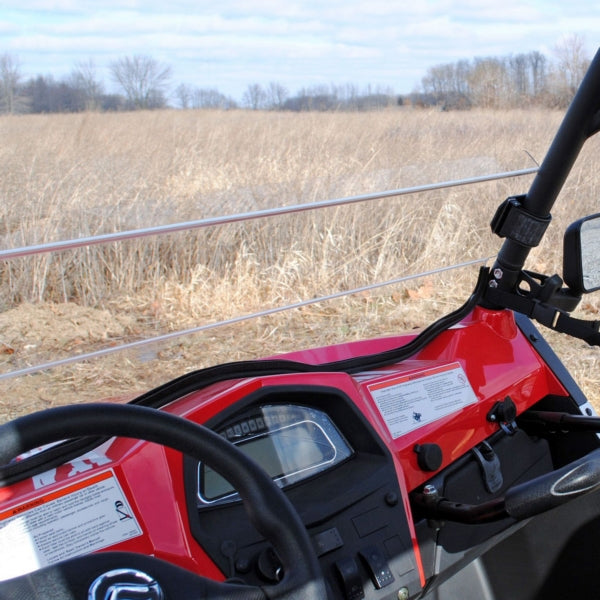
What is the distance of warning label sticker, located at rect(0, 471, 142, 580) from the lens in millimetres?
1063

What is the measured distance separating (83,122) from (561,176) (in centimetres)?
828

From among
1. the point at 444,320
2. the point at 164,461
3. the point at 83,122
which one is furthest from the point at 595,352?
the point at 83,122

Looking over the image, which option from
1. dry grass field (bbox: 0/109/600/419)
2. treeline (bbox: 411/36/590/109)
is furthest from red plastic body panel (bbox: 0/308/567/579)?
treeline (bbox: 411/36/590/109)

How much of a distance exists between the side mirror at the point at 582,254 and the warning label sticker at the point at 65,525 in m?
1.13

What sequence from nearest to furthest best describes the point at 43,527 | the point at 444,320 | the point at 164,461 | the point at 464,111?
the point at 43,527 → the point at 164,461 → the point at 444,320 → the point at 464,111

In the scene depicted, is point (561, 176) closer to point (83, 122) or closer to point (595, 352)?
point (595, 352)

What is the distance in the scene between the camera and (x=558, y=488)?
1.07 metres

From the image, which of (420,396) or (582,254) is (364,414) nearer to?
(420,396)

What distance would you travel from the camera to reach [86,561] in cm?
87

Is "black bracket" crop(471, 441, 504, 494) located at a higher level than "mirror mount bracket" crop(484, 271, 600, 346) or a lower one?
lower

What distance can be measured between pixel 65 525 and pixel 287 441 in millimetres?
464

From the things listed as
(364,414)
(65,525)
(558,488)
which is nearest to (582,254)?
(364,414)

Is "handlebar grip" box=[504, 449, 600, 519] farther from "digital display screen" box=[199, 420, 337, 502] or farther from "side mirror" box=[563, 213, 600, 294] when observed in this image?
"side mirror" box=[563, 213, 600, 294]

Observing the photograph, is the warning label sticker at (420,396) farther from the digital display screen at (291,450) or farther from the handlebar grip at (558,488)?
the handlebar grip at (558,488)
